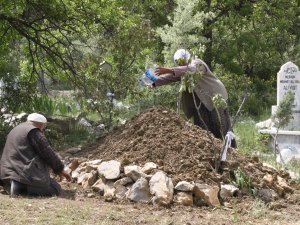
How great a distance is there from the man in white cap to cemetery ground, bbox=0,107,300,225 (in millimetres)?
200

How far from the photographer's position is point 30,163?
7.23 metres

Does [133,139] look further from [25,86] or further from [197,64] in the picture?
[25,86]

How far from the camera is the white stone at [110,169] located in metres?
7.36

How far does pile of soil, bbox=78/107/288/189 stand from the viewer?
24.6 feet

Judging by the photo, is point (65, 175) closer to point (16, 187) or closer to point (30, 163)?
point (30, 163)

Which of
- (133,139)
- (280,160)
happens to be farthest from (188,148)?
(280,160)

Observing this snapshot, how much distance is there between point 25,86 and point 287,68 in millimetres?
5364

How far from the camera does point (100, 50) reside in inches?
505

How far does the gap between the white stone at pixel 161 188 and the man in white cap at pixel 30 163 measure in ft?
3.61

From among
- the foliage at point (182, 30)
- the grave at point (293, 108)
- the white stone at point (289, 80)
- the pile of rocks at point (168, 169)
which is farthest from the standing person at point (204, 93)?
the foliage at point (182, 30)

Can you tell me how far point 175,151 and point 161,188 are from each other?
84 cm

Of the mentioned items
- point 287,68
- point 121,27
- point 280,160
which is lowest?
point 280,160

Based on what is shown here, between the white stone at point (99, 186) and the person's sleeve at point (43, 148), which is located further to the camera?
the white stone at point (99, 186)

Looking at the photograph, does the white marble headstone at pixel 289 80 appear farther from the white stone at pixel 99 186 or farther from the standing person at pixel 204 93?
the white stone at pixel 99 186
